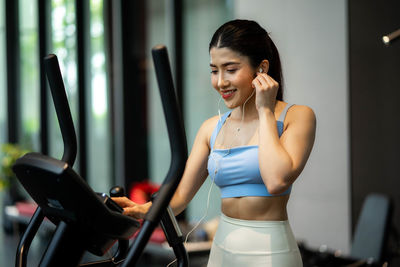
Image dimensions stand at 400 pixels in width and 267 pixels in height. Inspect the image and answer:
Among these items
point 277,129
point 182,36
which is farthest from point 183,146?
point 182,36

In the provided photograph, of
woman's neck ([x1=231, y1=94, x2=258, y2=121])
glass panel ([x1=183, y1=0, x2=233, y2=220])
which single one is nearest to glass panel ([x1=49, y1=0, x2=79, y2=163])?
glass panel ([x1=183, y1=0, x2=233, y2=220])

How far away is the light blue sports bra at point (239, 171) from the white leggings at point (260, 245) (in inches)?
3.5

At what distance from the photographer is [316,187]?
393 cm

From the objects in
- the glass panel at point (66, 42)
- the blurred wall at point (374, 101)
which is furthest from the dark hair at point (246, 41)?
the glass panel at point (66, 42)

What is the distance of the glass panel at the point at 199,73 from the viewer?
205 inches

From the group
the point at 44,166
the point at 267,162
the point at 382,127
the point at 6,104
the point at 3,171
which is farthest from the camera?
the point at 6,104

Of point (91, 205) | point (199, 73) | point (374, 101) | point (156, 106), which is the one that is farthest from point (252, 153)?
point (156, 106)

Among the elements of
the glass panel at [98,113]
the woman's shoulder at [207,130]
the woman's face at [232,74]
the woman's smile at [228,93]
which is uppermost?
the woman's face at [232,74]

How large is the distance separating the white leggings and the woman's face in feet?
1.20

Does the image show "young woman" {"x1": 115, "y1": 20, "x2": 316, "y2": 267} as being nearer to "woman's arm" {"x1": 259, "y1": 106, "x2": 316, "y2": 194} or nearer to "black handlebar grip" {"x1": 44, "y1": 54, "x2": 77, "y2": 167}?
"woman's arm" {"x1": 259, "y1": 106, "x2": 316, "y2": 194}

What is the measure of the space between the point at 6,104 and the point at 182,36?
10.0 ft

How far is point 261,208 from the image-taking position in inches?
56.7

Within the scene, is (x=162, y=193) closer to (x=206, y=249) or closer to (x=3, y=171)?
(x=206, y=249)

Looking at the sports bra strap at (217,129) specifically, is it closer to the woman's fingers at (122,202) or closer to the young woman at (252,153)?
the young woman at (252,153)
